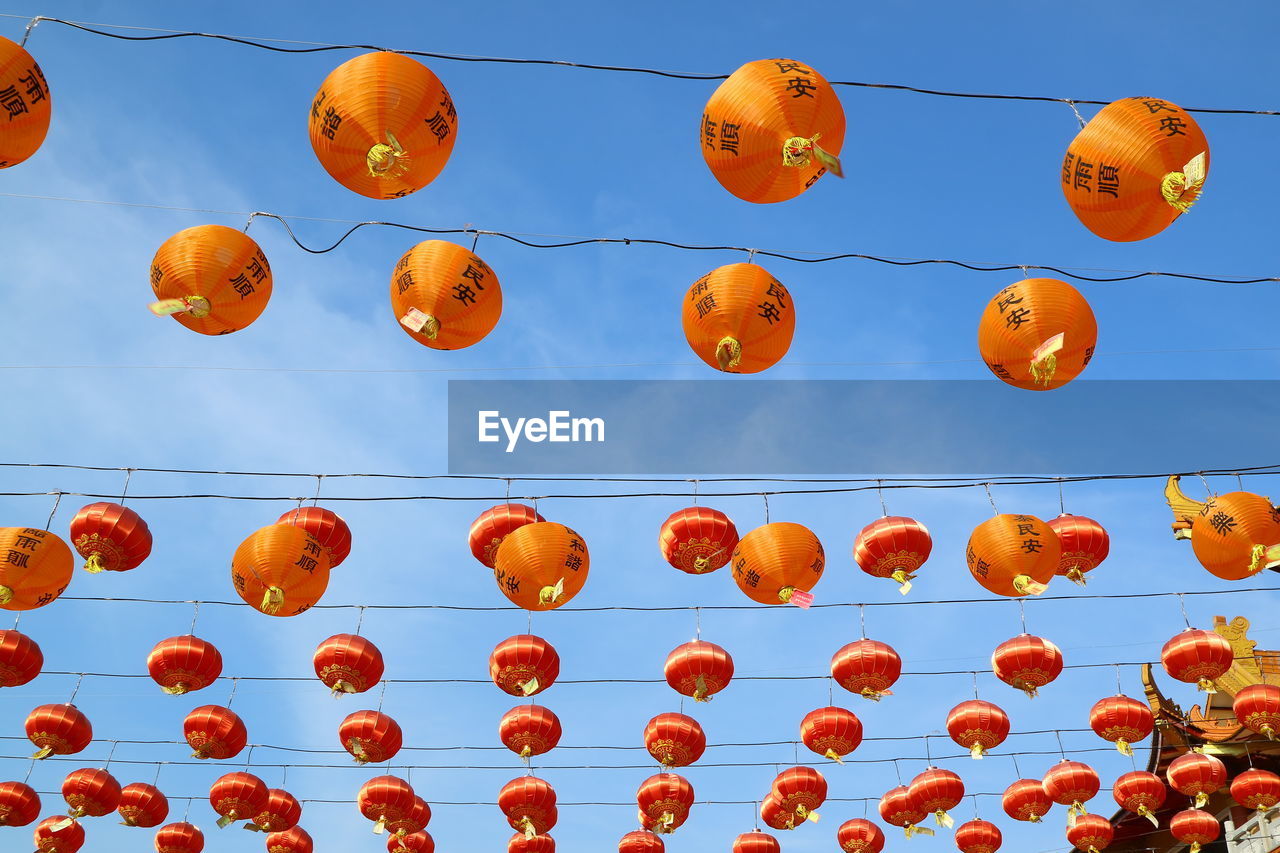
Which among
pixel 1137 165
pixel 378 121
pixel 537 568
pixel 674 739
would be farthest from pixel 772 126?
pixel 674 739

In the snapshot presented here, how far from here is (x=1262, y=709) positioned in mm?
12273

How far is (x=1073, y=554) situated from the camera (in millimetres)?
10047

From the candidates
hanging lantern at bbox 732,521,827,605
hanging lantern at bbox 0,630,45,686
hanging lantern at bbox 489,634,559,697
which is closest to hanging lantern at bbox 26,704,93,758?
hanging lantern at bbox 0,630,45,686

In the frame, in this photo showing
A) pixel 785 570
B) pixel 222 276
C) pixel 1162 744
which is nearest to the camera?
pixel 222 276

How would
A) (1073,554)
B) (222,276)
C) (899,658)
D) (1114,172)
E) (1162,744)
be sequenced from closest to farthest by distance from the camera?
(1114,172)
(222,276)
(1073,554)
(899,658)
(1162,744)

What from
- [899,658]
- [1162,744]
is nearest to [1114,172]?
[899,658]

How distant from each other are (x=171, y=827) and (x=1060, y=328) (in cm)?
1335

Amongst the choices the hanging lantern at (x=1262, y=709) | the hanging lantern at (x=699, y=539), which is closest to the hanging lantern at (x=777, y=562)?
the hanging lantern at (x=699, y=539)

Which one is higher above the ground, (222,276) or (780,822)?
(222,276)

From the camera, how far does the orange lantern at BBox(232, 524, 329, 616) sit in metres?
8.56

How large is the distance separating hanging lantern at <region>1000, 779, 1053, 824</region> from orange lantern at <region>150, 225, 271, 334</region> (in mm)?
11853

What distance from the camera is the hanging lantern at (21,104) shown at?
5.52 metres

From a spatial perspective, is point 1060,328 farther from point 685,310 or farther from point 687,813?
point 687,813

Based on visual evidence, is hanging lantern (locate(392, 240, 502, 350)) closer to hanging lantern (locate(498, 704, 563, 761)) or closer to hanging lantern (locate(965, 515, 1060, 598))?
hanging lantern (locate(965, 515, 1060, 598))
